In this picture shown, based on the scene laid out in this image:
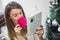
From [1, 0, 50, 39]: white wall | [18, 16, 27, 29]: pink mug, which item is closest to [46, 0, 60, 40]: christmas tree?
[1, 0, 50, 39]: white wall

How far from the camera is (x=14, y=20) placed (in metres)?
1.21

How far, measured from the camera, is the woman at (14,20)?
118 centimetres

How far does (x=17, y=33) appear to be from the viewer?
1.26m

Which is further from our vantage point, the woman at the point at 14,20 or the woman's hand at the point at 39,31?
the woman's hand at the point at 39,31

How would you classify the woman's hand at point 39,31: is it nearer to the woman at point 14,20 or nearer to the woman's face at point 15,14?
the woman at point 14,20

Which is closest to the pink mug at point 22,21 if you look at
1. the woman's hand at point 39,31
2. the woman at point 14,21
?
the woman at point 14,21

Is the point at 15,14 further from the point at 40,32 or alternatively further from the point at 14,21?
the point at 40,32

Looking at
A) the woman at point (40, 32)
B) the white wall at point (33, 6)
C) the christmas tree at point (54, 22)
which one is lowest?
the woman at point (40, 32)

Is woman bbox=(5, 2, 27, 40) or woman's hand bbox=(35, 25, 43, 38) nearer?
woman bbox=(5, 2, 27, 40)

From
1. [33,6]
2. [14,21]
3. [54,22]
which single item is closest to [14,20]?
[14,21]

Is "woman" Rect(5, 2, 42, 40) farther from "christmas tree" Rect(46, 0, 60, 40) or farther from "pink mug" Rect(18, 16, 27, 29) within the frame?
"christmas tree" Rect(46, 0, 60, 40)

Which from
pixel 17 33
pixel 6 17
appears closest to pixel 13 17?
pixel 6 17

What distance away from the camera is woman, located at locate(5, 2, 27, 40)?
1181mm

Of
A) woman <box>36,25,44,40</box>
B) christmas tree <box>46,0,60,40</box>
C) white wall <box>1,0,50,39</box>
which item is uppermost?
white wall <box>1,0,50,39</box>
